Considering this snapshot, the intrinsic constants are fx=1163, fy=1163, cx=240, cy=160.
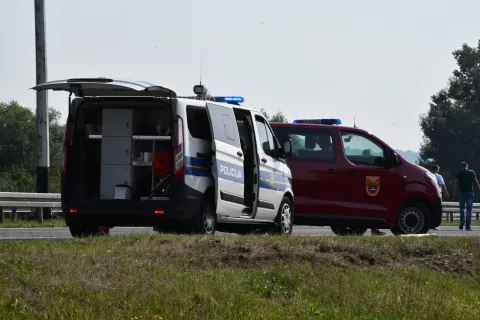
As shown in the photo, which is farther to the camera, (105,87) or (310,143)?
(310,143)

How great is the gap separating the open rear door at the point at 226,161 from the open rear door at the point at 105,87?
3.08ft

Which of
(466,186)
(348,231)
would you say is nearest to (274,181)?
(348,231)

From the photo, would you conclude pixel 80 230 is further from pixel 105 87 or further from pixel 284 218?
pixel 284 218

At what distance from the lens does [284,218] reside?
18.0 meters

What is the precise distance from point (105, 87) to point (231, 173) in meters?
2.31

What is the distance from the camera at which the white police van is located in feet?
48.4

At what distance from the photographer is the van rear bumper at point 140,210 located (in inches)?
579

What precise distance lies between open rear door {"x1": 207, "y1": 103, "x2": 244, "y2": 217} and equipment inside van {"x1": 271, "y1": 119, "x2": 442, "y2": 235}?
11.0 ft

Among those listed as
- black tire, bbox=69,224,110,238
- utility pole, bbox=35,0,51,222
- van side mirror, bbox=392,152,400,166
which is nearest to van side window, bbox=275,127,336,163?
van side mirror, bbox=392,152,400,166

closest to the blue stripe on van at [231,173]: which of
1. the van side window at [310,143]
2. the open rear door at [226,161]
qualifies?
the open rear door at [226,161]

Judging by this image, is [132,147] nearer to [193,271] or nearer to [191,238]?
[191,238]

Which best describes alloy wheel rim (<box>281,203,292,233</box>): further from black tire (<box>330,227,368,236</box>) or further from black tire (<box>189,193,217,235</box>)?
black tire (<box>330,227,368,236</box>)

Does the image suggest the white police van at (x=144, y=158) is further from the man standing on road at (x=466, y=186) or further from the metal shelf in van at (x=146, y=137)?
the man standing on road at (x=466, y=186)

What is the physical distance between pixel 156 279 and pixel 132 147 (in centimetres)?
503
